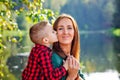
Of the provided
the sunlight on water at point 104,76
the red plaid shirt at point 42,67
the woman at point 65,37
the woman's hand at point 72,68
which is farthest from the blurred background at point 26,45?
the red plaid shirt at point 42,67

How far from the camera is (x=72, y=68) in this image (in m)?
3.02

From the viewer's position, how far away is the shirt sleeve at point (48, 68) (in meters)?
2.86

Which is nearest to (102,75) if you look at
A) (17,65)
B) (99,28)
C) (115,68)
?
(115,68)

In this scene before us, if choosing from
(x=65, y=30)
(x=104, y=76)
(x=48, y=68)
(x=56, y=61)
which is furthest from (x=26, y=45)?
(x=48, y=68)

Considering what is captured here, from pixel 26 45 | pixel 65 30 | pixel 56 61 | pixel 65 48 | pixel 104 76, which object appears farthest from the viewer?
pixel 26 45

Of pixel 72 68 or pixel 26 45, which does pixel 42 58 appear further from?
pixel 26 45

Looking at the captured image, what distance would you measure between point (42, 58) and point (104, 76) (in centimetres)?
1711

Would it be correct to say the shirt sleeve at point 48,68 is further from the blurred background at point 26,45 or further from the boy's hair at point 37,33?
the blurred background at point 26,45

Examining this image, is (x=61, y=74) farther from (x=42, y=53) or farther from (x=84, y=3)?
(x=84, y=3)

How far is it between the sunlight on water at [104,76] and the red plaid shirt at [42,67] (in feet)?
48.9

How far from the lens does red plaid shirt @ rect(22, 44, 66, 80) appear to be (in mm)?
2863

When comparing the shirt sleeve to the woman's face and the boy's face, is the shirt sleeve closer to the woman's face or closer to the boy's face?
the boy's face

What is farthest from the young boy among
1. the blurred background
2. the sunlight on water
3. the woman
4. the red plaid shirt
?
the sunlight on water

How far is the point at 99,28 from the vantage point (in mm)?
85625
